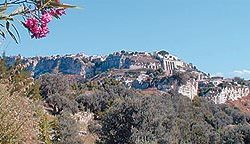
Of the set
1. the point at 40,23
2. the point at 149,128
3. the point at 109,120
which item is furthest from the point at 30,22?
the point at 109,120

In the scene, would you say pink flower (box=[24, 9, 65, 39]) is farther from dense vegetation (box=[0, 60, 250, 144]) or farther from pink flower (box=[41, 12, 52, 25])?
dense vegetation (box=[0, 60, 250, 144])

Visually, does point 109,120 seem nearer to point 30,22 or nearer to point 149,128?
point 149,128

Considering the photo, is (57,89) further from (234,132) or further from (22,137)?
(22,137)

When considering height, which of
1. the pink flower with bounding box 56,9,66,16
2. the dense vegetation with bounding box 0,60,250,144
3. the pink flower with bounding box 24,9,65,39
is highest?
the pink flower with bounding box 56,9,66,16

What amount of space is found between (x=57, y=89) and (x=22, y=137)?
162ft

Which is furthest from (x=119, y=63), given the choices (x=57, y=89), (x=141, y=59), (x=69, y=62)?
(x=57, y=89)

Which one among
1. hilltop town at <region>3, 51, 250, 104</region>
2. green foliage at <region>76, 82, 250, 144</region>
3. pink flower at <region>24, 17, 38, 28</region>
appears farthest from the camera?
hilltop town at <region>3, 51, 250, 104</region>

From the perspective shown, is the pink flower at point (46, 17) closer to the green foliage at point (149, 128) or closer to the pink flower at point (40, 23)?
the pink flower at point (40, 23)

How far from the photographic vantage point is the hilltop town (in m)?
100

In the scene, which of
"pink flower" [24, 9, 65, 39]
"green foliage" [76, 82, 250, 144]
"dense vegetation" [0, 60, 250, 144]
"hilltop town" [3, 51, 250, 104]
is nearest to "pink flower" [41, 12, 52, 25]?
"pink flower" [24, 9, 65, 39]

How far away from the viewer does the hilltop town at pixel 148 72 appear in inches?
3949

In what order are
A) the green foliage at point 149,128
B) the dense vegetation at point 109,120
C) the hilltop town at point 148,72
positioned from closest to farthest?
the dense vegetation at point 109,120
the green foliage at point 149,128
the hilltop town at point 148,72

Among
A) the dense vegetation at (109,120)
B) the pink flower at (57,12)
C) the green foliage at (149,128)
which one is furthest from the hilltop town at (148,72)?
the pink flower at (57,12)

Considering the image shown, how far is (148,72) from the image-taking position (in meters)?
120
